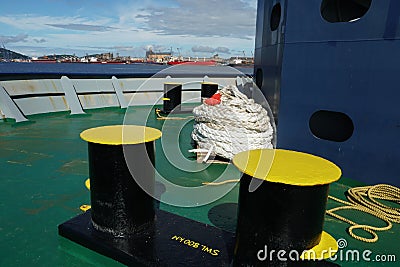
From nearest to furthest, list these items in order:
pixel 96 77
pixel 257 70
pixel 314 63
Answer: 1. pixel 314 63
2. pixel 257 70
3. pixel 96 77

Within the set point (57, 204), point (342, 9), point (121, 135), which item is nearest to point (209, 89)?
point (342, 9)

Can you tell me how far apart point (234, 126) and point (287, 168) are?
2296 mm

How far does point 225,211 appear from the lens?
288 cm

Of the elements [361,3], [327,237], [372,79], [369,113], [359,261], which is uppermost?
[361,3]

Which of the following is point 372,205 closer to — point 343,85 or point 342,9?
point 343,85

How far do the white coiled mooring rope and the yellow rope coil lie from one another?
122 centimetres

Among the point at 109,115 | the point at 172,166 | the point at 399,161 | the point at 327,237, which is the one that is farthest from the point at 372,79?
the point at 109,115

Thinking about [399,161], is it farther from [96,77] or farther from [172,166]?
[96,77]

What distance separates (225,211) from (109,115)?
5.57 metres

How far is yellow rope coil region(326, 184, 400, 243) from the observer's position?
2645 millimetres

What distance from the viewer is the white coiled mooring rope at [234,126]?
392 centimetres

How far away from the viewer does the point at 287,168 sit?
1.68 m

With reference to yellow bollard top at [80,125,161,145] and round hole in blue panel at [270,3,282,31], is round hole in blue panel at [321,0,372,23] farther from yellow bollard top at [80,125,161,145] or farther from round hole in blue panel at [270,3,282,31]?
yellow bollard top at [80,125,161,145]

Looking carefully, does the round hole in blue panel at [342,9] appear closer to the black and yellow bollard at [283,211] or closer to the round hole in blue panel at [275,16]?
the round hole in blue panel at [275,16]
